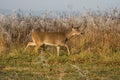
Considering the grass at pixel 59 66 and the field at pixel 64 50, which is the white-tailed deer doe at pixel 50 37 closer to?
the field at pixel 64 50

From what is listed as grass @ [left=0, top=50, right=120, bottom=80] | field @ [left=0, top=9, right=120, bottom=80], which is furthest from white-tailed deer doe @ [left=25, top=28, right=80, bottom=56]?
grass @ [left=0, top=50, right=120, bottom=80]

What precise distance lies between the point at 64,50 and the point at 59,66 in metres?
4.14

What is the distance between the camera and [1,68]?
39.4ft

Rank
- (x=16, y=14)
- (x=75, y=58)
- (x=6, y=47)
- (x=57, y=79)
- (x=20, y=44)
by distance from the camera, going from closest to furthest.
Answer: (x=57, y=79) < (x=75, y=58) < (x=6, y=47) < (x=20, y=44) < (x=16, y=14)

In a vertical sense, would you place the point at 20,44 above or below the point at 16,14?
below

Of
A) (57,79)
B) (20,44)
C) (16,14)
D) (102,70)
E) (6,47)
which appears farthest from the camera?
(16,14)

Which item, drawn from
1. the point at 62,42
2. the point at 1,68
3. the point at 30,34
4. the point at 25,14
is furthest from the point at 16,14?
the point at 1,68

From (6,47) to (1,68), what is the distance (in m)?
3.73

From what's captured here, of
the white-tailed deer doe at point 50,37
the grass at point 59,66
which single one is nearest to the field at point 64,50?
the grass at point 59,66

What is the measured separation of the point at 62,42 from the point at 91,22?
63.1 inches

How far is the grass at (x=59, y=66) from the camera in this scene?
10.5 meters

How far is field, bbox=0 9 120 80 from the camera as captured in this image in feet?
36.4

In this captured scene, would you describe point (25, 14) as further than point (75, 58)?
Yes

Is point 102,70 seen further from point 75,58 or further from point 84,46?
point 84,46
